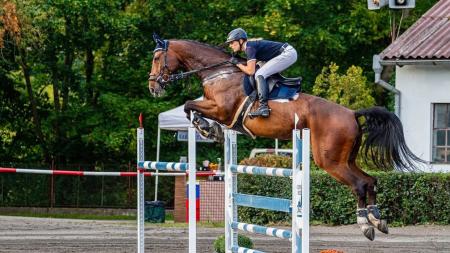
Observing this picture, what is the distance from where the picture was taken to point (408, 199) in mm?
22219

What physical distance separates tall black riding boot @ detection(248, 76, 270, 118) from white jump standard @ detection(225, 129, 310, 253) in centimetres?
123

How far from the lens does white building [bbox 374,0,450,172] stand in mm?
28297

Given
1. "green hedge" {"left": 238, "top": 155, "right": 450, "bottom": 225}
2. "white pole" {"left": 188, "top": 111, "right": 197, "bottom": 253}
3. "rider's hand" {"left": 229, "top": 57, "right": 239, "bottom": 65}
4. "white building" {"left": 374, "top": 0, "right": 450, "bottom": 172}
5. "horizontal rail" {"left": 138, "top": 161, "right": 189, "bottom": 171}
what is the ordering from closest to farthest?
"white pole" {"left": 188, "top": 111, "right": 197, "bottom": 253} → "horizontal rail" {"left": 138, "top": 161, "right": 189, "bottom": 171} → "rider's hand" {"left": 229, "top": 57, "right": 239, "bottom": 65} → "green hedge" {"left": 238, "top": 155, "right": 450, "bottom": 225} → "white building" {"left": 374, "top": 0, "right": 450, "bottom": 172}

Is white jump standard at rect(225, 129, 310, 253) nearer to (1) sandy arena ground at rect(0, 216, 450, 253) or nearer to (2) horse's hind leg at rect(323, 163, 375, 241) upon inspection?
(2) horse's hind leg at rect(323, 163, 375, 241)

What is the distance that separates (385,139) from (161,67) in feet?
9.87

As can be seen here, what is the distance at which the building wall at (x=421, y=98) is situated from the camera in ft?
94.0

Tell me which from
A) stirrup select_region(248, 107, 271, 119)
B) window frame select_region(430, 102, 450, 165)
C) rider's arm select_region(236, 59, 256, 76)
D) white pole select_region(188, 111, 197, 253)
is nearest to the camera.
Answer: white pole select_region(188, 111, 197, 253)

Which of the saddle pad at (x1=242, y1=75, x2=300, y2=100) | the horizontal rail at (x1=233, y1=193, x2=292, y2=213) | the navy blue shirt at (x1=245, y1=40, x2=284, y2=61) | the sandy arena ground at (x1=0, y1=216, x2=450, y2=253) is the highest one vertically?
the navy blue shirt at (x1=245, y1=40, x2=284, y2=61)

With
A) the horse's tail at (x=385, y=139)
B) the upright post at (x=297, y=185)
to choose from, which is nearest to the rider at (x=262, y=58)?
the horse's tail at (x=385, y=139)

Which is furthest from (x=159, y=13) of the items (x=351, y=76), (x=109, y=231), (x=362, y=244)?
(x=362, y=244)

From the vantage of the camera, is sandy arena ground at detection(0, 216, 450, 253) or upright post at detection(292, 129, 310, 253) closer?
upright post at detection(292, 129, 310, 253)

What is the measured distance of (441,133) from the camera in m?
28.6

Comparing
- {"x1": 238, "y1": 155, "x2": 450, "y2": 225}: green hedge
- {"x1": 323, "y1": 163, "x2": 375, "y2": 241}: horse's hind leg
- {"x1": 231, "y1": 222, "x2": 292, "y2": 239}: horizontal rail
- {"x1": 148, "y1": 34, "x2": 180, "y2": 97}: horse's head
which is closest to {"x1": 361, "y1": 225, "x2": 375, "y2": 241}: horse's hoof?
{"x1": 323, "y1": 163, "x2": 375, "y2": 241}: horse's hind leg

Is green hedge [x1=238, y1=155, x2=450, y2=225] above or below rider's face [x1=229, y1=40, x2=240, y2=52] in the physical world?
below
